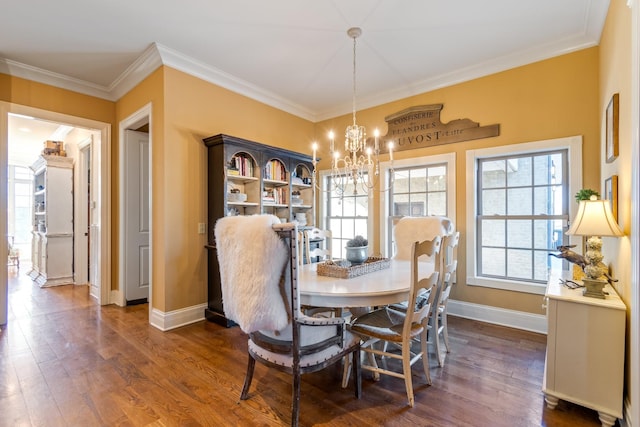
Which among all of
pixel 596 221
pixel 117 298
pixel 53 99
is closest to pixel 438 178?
pixel 596 221

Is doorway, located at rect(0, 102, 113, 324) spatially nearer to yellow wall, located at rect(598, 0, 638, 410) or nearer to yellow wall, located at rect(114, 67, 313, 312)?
yellow wall, located at rect(114, 67, 313, 312)

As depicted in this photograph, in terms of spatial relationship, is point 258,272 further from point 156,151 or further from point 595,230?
point 156,151

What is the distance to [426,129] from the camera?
155 inches

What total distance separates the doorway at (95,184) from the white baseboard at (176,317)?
1323 millimetres

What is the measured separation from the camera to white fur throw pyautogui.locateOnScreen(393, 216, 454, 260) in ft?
10.5

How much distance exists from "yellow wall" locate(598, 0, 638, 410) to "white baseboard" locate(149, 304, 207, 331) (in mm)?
3562

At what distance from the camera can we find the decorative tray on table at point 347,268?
2238mm

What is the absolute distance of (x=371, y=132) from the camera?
450 centimetres

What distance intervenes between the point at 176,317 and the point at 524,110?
4.39 metres

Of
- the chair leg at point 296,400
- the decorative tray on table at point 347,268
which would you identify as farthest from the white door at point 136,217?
the chair leg at point 296,400

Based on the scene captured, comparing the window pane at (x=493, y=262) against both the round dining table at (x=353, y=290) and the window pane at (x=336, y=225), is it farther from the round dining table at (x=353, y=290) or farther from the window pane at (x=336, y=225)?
the window pane at (x=336, y=225)

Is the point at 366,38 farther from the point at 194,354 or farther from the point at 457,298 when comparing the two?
the point at 194,354

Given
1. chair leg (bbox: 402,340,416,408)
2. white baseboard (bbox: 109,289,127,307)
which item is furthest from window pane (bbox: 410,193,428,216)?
white baseboard (bbox: 109,289,127,307)

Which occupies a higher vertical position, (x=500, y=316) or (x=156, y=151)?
(x=156, y=151)
